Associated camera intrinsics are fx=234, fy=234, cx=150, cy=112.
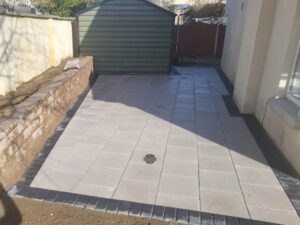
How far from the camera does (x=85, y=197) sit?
260 centimetres

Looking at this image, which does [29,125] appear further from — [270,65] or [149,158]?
[270,65]

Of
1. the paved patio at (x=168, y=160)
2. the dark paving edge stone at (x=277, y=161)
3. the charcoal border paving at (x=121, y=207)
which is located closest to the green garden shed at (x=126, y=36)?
the paved patio at (x=168, y=160)

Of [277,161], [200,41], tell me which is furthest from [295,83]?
[200,41]

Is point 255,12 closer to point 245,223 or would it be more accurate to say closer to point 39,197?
point 245,223

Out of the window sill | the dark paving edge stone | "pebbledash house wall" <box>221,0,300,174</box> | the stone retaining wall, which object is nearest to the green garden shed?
the stone retaining wall

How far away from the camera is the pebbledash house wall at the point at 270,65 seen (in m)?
3.40

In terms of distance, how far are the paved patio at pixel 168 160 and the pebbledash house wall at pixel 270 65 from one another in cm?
39

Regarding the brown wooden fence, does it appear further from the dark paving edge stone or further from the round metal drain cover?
the round metal drain cover

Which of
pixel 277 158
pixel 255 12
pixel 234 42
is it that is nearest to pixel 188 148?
pixel 277 158

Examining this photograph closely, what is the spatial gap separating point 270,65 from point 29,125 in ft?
13.6

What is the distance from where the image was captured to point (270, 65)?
13.9 ft

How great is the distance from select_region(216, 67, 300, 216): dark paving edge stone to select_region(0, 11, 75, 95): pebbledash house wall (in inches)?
173

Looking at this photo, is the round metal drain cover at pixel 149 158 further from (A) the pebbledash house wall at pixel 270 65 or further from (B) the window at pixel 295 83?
(B) the window at pixel 295 83

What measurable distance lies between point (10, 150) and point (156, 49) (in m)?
6.55
